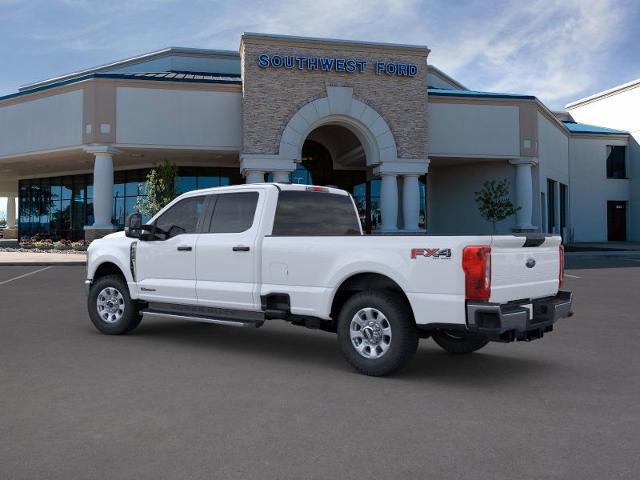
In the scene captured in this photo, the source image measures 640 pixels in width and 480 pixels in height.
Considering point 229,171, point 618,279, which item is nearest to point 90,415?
point 618,279

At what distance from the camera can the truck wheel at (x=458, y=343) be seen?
23.8ft

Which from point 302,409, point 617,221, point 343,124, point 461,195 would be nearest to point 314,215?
point 302,409

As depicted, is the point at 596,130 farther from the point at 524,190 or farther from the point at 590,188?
the point at 524,190

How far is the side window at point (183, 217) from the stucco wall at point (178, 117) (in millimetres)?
21760

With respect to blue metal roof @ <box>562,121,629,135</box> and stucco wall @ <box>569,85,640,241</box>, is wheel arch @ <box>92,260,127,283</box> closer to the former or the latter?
blue metal roof @ <box>562,121,629,135</box>

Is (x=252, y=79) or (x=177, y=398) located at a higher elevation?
(x=252, y=79)

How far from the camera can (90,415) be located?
490 cm

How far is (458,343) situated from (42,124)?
95.9 feet

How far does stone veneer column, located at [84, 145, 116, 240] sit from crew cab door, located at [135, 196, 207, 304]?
21747mm

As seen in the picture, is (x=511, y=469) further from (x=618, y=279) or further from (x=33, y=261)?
(x=33, y=261)

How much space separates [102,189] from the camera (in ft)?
96.8

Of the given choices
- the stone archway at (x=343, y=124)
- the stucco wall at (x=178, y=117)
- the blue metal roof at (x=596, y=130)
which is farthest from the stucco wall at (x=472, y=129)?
the blue metal roof at (x=596, y=130)

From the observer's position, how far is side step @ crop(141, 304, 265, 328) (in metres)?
7.27

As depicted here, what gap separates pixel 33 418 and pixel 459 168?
34.0 m
